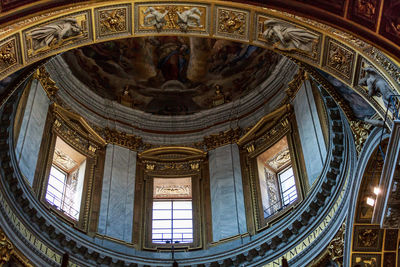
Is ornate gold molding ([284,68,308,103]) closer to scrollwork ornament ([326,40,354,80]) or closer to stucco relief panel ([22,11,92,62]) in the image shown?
scrollwork ornament ([326,40,354,80])

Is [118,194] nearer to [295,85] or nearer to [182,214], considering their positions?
[182,214]

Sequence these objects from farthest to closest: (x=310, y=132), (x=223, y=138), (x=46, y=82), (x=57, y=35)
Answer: (x=223, y=138)
(x=46, y=82)
(x=310, y=132)
(x=57, y=35)

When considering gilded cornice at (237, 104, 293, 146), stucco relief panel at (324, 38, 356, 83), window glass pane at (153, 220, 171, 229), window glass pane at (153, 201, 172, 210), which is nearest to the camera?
stucco relief panel at (324, 38, 356, 83)

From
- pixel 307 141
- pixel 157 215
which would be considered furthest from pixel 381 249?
pixel 157 215

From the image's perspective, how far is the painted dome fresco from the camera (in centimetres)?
2675

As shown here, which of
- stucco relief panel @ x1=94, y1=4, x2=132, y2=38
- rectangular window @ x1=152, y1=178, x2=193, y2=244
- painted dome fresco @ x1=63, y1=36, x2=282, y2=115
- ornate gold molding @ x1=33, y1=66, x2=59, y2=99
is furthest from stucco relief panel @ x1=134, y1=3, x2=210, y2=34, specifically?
painted dome fresco @ x1=63, y1=36, x2=282, y2=115

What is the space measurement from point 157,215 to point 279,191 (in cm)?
450

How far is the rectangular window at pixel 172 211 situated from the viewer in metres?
22.6

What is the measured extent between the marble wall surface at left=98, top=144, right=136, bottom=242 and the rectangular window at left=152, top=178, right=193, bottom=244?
1.18 m

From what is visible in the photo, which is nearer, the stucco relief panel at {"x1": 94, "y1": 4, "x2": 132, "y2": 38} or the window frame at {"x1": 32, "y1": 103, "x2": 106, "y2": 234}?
the stucco relief panel at {"x1": 94, "y1": 4, "x2": 132, "y2": 38}

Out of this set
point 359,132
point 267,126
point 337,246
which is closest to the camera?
point 359,132

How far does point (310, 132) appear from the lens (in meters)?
21.3

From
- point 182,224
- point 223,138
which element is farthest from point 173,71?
point 182,224

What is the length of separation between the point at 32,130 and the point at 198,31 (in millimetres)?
8600
